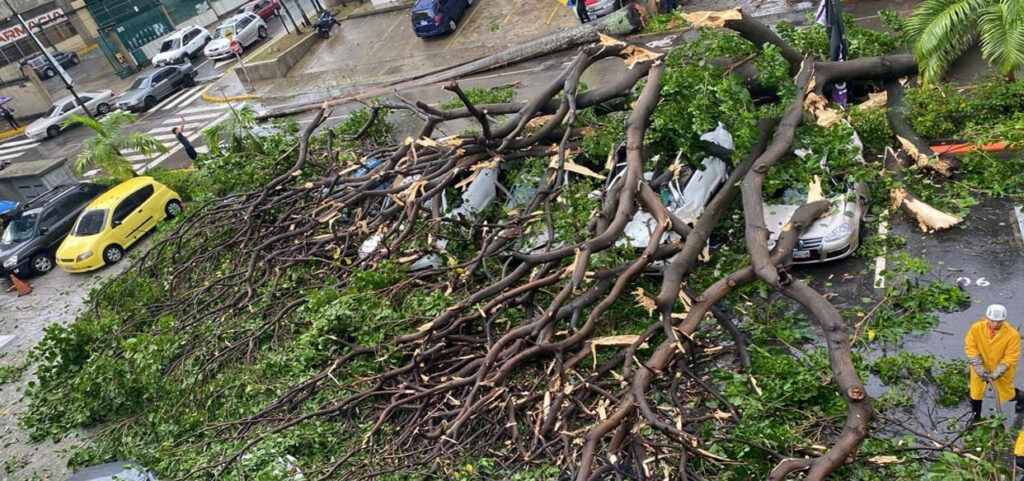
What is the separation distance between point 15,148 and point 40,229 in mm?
12137

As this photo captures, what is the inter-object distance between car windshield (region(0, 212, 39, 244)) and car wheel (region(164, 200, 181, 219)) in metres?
3.13

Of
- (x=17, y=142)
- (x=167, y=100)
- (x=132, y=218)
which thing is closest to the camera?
(x=132, y=218)

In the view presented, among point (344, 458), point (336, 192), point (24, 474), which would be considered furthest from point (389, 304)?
point (24, 474)

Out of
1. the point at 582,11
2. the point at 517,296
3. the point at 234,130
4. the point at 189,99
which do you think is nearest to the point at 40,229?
the point at 234,130

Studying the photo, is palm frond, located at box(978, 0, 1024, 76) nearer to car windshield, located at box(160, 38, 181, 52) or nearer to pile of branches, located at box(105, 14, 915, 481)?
pile of branches, located at box(105, 14, 915, 481)

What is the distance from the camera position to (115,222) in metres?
16.1

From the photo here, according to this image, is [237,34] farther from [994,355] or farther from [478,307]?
[994,355]

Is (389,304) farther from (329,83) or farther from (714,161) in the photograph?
(329,83)

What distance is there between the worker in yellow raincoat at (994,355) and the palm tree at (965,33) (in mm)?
5360

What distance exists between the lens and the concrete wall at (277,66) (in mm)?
23609

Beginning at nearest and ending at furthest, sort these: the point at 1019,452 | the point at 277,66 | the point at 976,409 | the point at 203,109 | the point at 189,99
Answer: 1. the point at 1019,452
2. the point at 976,409
3. the point at 203,109
4. the point at 277,66
5. the point at 189,99

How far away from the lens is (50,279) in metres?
16.7

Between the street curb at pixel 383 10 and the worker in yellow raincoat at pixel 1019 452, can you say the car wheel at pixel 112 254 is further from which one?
the worker in yellow raincoat at pixel 1019 452

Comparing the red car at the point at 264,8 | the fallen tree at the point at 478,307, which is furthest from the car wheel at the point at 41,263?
the red car at the point at 264,8
